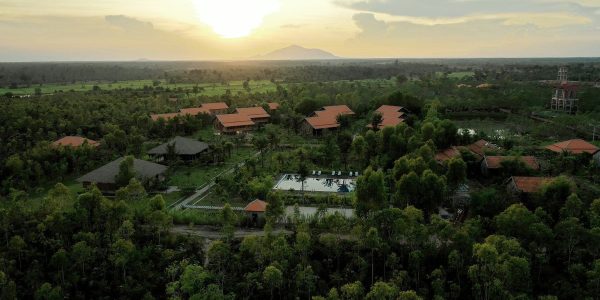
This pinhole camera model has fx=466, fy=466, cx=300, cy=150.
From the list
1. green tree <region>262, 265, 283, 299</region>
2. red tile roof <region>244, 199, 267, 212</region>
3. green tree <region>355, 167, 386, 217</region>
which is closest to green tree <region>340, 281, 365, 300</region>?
green tree <region>262, 265, 283, 299</region>

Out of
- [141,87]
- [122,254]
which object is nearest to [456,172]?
[122,254]

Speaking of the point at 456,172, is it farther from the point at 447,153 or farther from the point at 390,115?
the point at 390,115

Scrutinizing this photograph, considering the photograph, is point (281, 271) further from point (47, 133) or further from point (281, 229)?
point (47, 133)

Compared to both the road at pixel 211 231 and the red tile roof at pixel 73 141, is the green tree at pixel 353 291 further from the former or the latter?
the red tile roof at pixel 73 141

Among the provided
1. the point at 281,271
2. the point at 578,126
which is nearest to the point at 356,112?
the point at 578,126

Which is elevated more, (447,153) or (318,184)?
(447,153)

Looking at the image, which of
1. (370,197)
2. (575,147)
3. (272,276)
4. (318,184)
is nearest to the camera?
(272,276)
